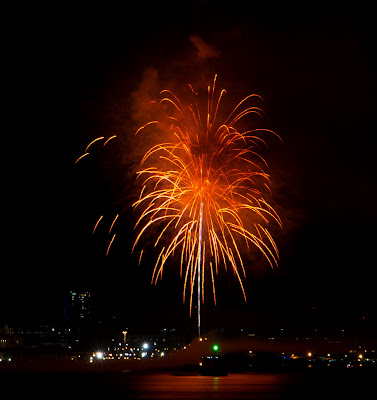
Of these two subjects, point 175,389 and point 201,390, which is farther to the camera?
point 175,389

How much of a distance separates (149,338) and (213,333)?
29.5 meters

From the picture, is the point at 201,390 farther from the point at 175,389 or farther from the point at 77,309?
the point at 77,309

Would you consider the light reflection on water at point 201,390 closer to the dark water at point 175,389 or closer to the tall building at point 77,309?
the dark water at point 175,389

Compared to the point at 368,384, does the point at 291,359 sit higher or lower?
higher

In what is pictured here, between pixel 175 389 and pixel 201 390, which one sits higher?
pixel 175 389

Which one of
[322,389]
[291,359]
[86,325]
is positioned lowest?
[322,389]

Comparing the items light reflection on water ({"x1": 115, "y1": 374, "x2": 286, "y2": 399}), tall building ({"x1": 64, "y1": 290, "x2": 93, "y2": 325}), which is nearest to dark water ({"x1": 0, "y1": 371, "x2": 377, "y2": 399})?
light reflection on water ({"x1": 115, "y1": 374, "x2": 286, "y2": 399})

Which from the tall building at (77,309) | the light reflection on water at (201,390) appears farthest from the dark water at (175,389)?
the tall building at (77,309)

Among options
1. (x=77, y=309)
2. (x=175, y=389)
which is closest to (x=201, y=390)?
(x=175, y=389)

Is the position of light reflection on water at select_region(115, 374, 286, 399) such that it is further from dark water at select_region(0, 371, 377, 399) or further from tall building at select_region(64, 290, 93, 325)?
tall building at select_region(64, 290, 93, 325)

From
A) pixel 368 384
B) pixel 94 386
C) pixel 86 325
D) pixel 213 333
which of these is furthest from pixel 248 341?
pixel 86 325

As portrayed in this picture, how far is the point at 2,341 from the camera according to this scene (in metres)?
92.6

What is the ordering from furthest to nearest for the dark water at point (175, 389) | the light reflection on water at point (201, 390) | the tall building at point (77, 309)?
the tall building at point (77, 309)
the dark water at point (175, 389)
the light reflection on water at point (201, 390)

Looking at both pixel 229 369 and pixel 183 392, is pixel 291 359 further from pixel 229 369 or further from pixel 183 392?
pixel 183 392
